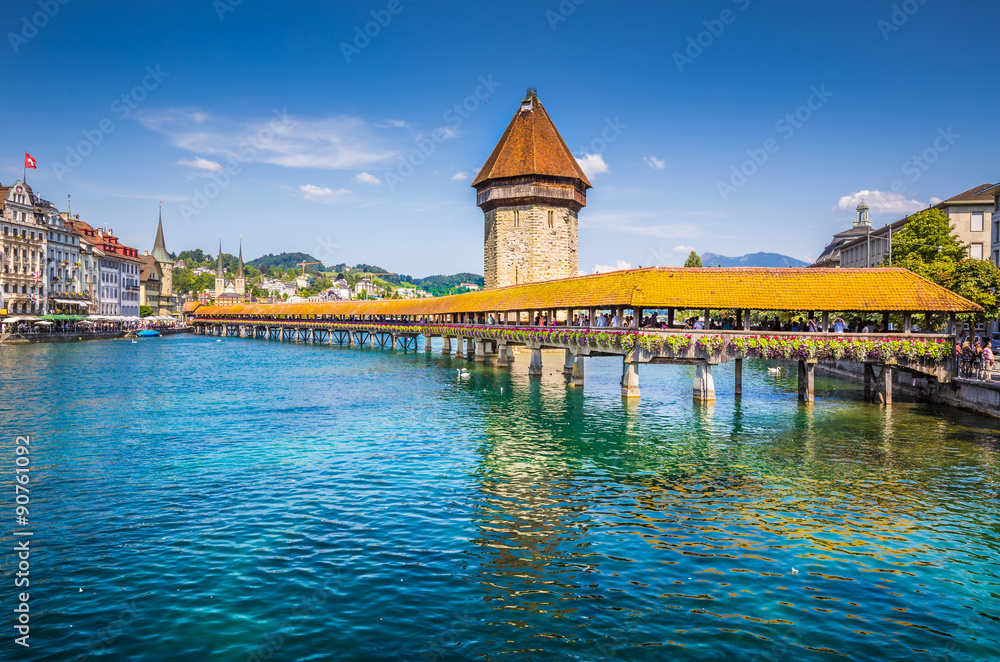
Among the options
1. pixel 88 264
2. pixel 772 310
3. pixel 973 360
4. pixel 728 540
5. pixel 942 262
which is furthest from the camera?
pixel 88 264

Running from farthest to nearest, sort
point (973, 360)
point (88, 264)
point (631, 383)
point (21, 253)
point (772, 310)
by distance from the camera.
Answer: point (88, 264) < point (21, 253) < point (631, 383) < point (772, 310) < point (973, 360)

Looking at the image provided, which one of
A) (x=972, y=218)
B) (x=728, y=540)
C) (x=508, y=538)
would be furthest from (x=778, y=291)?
(x=972, y=218)

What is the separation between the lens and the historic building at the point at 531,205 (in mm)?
67938

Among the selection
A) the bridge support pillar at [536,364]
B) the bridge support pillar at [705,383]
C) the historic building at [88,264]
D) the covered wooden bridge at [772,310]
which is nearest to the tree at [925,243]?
the covered wooden bridge at [772,310]

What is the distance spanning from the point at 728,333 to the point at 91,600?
23.5 m

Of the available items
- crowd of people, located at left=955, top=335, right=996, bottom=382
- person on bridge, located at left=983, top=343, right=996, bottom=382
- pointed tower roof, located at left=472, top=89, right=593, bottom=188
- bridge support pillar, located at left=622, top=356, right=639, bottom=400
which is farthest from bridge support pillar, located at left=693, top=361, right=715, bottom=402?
pointed tower roof, located at left=472, top=89, right=593, bottom=188

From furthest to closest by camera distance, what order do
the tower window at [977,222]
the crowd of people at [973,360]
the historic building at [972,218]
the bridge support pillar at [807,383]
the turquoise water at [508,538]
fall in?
1. the tower window at [977,222]
2. the historic building at [972,218]
3. the bridge support pillar at [807,383]
4. the crowd of people at [973,360]
5. the turquoise water at [508,538]

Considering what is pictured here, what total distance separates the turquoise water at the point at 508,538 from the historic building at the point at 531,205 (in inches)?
1766

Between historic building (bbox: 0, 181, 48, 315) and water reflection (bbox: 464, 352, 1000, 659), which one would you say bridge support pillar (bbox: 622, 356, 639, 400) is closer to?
water reflection (bbox: 464, 352, 1000, 659)

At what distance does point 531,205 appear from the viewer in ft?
224

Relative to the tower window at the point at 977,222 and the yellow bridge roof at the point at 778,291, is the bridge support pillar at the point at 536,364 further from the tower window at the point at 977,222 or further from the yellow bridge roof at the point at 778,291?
the tower window at the point at 977,222

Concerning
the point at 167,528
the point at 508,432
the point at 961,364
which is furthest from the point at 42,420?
the point at 961,364

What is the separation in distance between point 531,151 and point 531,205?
18.3ft

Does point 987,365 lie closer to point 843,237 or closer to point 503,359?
point 503,359
